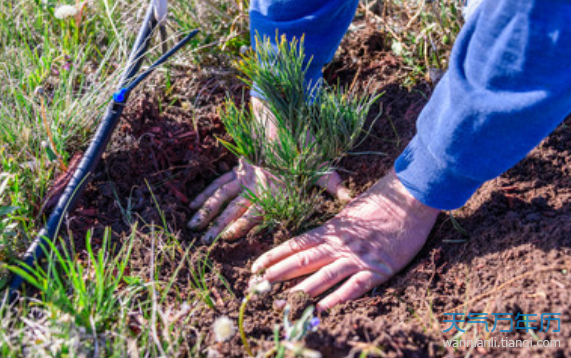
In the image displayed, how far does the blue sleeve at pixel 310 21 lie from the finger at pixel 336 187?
1.23ft

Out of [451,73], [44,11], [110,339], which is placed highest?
[44,11]

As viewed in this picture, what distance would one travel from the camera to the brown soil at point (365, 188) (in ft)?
4.21

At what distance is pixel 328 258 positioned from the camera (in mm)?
1646

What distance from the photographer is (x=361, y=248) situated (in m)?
1.63

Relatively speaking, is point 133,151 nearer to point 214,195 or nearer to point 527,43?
point 214,195

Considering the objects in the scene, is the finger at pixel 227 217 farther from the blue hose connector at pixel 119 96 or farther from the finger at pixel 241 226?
the blue hose connector at pixel 119 96

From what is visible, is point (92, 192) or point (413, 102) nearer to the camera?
point (92, 192)

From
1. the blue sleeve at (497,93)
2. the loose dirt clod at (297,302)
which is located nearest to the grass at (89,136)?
the loose dirt clod at (297,302)

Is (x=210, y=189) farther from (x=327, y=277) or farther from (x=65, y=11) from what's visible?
(x=65, y=11)

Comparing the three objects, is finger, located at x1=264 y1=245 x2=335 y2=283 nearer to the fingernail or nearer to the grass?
the grass

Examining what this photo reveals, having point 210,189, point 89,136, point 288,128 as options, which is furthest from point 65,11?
point 288,128

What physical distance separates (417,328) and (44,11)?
215 centimetres

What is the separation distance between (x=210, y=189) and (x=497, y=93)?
1.09 metres

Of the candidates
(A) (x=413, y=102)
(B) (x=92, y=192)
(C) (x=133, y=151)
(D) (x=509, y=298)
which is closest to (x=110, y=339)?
(B) (x=92, y=192)
